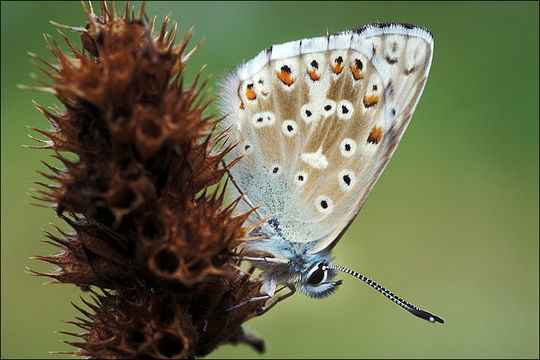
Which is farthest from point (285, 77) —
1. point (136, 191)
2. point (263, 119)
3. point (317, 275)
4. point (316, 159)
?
point (136, 191)

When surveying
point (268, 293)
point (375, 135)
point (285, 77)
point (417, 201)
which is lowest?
point (268, 293)

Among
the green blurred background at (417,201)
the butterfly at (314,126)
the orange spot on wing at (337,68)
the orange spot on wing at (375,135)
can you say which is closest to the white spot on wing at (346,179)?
the butterfly at (314,126)

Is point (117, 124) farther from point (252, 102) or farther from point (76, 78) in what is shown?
point (252, 102)

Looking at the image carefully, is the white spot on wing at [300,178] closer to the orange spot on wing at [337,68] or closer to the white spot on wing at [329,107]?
the white spot on wing at [329,107]

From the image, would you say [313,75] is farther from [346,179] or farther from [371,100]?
[346,179]

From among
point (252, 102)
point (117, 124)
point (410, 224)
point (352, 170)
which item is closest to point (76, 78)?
point (117, 124)

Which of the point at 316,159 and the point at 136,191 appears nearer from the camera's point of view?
the point at 136,191
